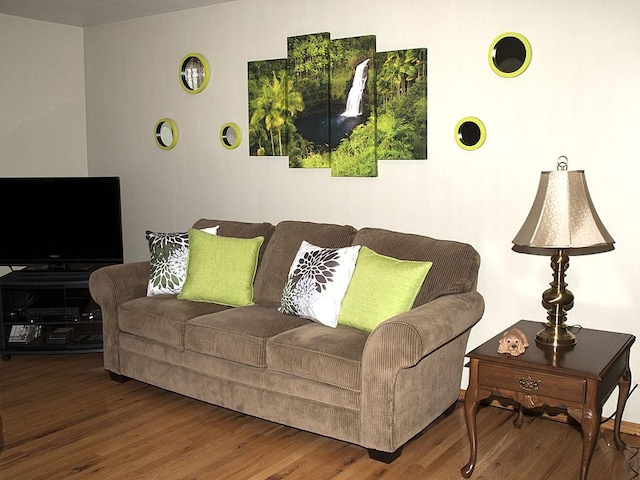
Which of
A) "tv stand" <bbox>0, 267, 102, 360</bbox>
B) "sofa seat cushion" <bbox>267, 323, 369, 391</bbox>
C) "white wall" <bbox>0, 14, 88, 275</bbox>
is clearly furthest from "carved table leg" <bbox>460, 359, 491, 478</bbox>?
"white wall" <bbox>0, 14, 88, 275</bbox>

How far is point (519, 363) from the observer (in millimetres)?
2732

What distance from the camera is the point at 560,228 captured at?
284 cm

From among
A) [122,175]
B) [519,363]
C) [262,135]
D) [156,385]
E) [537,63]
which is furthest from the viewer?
[122,175]

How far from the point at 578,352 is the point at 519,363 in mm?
305

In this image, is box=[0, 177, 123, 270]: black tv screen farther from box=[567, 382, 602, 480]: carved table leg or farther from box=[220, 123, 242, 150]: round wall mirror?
box=[567, 382, 602, 480]: carved table leg

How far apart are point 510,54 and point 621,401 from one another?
1771mm

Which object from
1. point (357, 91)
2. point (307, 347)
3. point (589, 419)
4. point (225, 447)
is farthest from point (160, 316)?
point (589, 419)

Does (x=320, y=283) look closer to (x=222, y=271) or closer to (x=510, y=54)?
(x=222, y=271)

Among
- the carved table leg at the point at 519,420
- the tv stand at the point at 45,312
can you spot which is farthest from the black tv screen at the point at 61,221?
the carved table leg at the point at 519,420

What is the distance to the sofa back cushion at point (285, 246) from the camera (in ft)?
12.8

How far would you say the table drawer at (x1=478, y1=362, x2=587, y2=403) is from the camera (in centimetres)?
262

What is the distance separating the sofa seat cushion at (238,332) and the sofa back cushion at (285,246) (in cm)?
20

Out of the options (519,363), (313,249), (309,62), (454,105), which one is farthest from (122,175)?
(519,363)

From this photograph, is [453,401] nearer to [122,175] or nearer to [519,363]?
[519,363]
